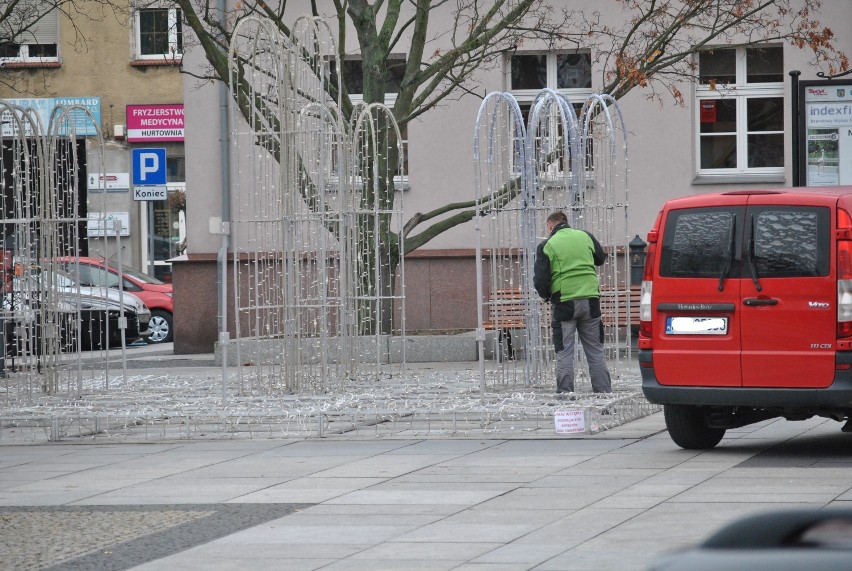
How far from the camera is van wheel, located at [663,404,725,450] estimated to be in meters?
10.9

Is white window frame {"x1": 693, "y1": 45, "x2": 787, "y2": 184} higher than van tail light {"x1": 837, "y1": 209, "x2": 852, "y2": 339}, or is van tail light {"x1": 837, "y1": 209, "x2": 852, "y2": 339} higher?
white window frame {"x1": 693, "y1": 45, "x2": 787, "y2": 184}

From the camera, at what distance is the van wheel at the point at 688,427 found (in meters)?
10.9

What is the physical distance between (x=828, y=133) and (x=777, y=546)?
49.1ft

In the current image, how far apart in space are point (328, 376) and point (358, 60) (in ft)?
35.7

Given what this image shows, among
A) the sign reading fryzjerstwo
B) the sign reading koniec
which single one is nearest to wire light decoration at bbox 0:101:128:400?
the sign reading fryzjerstwo

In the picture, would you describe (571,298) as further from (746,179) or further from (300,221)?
(746,179)

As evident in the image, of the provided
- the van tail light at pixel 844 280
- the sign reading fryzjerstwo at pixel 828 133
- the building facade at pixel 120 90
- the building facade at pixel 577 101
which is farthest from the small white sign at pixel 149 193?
the van tail light at pixel 844 280

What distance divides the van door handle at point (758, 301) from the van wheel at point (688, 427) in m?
0.93

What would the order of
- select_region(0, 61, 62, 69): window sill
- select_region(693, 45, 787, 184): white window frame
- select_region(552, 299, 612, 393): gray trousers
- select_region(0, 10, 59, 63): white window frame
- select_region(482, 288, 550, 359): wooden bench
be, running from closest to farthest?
select_region(552, 299, 612, 393): gray trousers
select_region(482, 288, 550, 359): wooden bench
select_region(693, 45, 787, 184): white window frame
select_region(0, 61, 62, 69): window sill
select_region(0, 10, 59, 63): white window frame

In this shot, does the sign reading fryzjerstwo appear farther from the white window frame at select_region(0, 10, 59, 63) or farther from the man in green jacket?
the white window frame at select_region(0, 10, 59, 63)

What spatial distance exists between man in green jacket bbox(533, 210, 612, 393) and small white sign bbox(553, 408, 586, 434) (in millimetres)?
1480

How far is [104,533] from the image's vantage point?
805 centimetres

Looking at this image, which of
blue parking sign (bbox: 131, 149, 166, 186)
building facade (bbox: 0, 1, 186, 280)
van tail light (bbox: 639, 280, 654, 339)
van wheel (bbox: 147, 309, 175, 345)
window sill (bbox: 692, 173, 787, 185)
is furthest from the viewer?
building facade (bbox: 0, 1, 186, 280)

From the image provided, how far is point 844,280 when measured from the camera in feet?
33.0
